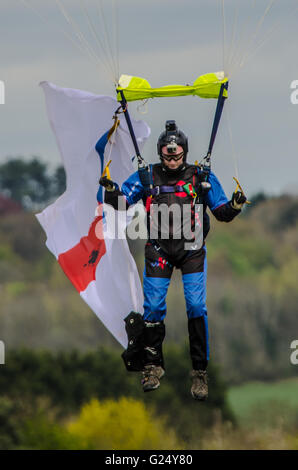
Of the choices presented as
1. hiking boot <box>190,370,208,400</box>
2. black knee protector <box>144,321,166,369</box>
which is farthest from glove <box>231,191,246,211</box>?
hiking boot <box>190,370,208,400</box>

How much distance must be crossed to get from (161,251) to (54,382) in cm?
3405

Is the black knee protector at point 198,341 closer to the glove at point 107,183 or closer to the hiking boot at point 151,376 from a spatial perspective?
the hiking boot at point 151,376

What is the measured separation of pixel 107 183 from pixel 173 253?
88 cm

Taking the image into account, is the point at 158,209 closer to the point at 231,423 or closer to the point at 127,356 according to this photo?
the point at 127,356

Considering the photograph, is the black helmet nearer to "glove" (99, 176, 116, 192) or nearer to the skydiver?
the skydiver

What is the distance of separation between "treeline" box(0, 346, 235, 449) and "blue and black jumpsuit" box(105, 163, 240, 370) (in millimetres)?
30139

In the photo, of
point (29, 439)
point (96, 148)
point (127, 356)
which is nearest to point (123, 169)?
point (96, 148)

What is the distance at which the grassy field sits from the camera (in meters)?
41.2

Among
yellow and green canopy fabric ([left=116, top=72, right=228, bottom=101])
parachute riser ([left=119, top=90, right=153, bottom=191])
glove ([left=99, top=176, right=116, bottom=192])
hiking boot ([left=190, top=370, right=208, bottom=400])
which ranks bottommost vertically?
hiking boot ([left=190, top=370, right=208, bottom=400])

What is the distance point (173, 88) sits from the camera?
10.3m

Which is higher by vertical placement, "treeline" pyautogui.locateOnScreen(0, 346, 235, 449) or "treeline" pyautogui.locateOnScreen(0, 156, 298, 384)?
"treeline" pyautogui.locateOnScreen(0, 156, 298, 384)

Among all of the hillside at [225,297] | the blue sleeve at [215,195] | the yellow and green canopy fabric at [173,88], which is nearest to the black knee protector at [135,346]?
the blue sleeve at [215,195]

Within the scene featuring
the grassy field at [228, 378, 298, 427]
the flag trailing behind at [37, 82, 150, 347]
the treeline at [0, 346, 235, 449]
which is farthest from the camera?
the treeline at [0, 346, 235, 449]

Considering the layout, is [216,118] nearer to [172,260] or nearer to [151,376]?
[172,260]
